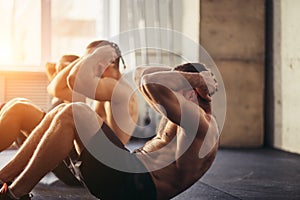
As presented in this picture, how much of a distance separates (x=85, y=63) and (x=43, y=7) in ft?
11.8

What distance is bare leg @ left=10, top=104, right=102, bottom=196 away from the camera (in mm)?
1677

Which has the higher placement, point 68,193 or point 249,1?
point 249,1

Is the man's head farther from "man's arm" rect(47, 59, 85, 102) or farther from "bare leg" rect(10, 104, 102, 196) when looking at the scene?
"bare leg" rect(10, 104, 102, 196)

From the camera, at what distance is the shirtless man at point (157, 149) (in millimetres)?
1627

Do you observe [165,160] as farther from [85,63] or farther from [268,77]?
[268,77]

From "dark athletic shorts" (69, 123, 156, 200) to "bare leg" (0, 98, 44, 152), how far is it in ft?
2.24

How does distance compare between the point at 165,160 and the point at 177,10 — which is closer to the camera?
the point at 165,160

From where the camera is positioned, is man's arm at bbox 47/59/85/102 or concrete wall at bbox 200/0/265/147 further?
concrete wall at bbox 200/0/265/147

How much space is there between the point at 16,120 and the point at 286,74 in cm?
339

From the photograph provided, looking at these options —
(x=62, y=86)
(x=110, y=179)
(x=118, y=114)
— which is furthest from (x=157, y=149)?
(x=62, y=86)

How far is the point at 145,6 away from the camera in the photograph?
5.43 meters

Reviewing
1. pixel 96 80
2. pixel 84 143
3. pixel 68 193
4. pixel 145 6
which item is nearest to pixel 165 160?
pixel 84 143

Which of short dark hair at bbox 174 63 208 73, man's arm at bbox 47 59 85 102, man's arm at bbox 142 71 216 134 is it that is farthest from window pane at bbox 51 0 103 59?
man's arm at bbox 142 71 216 134

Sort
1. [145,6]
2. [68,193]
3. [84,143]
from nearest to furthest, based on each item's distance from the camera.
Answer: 1. [84,143]
2. [68,193]
3. [145,6]
